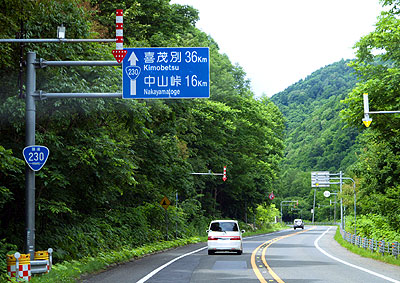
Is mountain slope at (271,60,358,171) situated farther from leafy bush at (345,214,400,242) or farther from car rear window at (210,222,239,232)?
car rear window at (210,222,239,232)

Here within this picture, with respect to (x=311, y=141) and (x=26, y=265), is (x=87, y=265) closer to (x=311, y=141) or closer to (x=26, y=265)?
(x=26, y=265)

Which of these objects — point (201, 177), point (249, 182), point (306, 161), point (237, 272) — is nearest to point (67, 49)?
point (237, 272)

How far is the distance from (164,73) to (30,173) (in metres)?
4.38

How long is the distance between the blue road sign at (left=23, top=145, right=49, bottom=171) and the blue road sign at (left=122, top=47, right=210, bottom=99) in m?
2.60

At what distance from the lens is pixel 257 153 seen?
64.3 metres

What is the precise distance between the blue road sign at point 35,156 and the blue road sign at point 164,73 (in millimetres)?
2604

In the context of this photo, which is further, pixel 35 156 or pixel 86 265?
pixel 86 265

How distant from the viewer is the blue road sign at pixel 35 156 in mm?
13969

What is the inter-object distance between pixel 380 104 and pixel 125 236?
14.7 meters

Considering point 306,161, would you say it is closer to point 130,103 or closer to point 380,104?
point 380,104

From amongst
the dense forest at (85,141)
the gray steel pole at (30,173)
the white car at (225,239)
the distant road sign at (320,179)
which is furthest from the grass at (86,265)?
the distant road sign at (320,179)

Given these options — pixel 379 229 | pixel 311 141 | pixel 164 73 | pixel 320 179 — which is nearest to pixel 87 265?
pixel 164 73

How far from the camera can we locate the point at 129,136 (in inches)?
994

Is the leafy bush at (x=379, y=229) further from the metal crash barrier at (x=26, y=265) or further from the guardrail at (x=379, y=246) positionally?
the metal crash barrier at (x=26, y=265)
